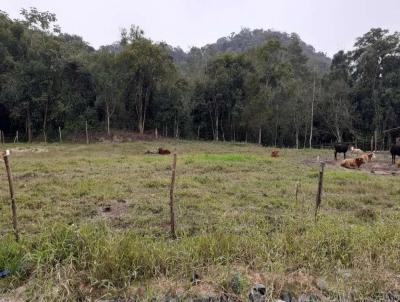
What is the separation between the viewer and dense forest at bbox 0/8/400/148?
Result: 3130 centimetres

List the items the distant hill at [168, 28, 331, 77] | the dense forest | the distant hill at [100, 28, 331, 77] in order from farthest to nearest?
the distant hill at [168, 28, 331, 77], the distant hill at [100, 28, 331, 77], the dense forest

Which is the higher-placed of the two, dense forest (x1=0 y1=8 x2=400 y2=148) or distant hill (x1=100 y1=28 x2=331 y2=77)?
distant hill (x1=100 y1=28 x2=331 y2=77)

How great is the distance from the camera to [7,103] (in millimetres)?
30969

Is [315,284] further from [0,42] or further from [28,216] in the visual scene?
[0,42]

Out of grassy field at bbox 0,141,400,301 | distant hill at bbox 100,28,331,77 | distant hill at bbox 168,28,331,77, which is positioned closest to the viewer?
grassy field at bbox 0,141,400,301

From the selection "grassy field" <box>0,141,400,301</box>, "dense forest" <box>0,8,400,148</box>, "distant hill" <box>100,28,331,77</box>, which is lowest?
"grassy field" <box>0,141,400,301</box>

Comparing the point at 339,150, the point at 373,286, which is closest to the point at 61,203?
the point at 373,286

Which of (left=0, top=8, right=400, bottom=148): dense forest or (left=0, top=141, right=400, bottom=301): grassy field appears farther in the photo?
(left=0, top=8, right=400, bottom=148): dense forest

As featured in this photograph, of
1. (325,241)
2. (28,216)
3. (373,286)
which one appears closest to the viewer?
(373,286)

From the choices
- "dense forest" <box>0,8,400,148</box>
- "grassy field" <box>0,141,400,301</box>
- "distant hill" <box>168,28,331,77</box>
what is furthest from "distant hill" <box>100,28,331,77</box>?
"grassy field" <box>0,141,400,301</box>

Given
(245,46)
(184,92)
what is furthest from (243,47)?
(184,92)

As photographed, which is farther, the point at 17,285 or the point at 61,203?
the point at 61,203

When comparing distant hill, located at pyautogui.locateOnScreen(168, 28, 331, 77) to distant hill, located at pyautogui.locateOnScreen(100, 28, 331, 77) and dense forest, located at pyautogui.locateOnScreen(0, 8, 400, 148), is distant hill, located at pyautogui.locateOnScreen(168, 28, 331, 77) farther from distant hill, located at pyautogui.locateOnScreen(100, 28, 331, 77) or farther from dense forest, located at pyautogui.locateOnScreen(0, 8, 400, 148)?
dense forest, located at pyautogui.locateOnScreen(0, 8, 400, 148)

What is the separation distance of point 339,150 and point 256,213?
1349 centimetres
